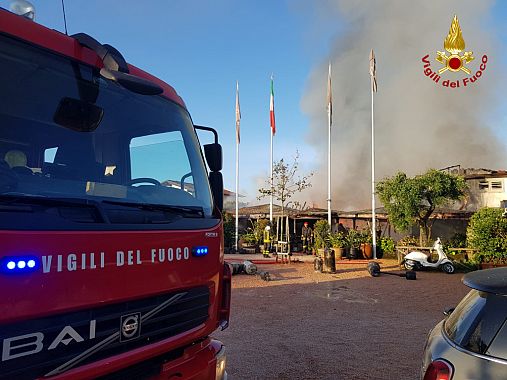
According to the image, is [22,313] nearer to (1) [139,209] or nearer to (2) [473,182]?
(1) [139,209]

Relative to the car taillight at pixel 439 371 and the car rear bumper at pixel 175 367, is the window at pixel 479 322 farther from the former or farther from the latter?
the car rear bumper at pixel 175 367

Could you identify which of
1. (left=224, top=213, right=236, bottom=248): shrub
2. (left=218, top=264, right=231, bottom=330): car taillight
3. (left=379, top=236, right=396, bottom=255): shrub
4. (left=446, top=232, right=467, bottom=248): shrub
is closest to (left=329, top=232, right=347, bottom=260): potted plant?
(left=379, top=236, right=396, bottom=255): shrub

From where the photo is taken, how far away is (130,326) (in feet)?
7.32

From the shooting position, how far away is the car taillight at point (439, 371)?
236 cm

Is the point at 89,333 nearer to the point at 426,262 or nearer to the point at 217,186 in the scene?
the point at 217,186

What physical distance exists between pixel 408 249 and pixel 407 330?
32.5ft

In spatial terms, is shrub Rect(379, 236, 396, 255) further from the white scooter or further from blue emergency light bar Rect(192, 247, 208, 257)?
blue emergency light bar Rect(192, 247, 208, 257)

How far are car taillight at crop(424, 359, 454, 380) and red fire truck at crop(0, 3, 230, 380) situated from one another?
1.36m

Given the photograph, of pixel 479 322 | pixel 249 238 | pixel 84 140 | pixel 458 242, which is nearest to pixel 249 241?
pixel 249 238

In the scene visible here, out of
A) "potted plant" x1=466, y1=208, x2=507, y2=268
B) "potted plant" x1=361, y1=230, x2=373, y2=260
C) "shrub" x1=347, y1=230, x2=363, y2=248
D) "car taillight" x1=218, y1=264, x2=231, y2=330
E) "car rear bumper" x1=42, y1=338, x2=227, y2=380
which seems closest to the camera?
"car rear bumper" x1=42, y1=338, x2=227, y2=380

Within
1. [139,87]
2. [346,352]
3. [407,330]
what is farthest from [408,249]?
[139,87]

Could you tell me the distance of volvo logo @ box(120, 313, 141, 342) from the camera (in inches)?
86.0

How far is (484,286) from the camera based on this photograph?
8.61 feet

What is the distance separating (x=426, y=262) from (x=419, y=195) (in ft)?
12.2
